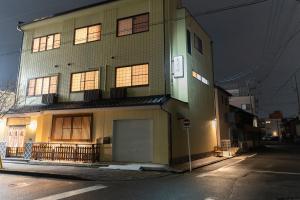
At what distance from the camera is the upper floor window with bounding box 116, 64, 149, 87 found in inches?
672

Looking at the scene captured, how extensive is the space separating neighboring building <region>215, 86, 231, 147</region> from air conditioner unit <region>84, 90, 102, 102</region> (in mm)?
12347

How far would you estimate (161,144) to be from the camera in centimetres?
1503

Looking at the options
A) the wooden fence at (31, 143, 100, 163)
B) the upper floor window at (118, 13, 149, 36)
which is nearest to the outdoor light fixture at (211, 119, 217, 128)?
the upper floor window at (118, 13, 149, 36)

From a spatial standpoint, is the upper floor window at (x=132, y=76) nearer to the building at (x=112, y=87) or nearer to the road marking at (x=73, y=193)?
the building at (x=112, y=87)

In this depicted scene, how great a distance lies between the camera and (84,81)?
62.0 ft

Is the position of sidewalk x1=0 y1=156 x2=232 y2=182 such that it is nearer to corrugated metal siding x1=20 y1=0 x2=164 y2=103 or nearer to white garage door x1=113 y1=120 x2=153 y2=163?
white garage door x1=113 y1=120 x2=153 y2=163

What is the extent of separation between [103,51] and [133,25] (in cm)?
285

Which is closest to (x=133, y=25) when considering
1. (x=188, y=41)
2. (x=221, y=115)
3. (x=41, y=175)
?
(x=188, y=41)

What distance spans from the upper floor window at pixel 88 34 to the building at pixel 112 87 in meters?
0.08

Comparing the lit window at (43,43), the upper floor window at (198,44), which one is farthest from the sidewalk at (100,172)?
the lit window at (43,43)

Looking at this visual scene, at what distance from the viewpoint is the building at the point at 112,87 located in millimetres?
15945

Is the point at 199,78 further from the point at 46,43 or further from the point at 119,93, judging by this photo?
the point at 46,43

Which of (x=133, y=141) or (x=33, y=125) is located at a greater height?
(x=33, y=125)

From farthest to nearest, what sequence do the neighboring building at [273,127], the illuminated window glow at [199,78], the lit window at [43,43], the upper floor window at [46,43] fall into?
the neighboring building at [273,127] → the lit window at [43,43] → the upper floor window at [46,43] → the illuminated window glow at [199,78]
